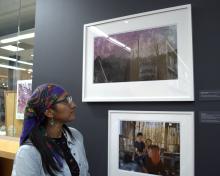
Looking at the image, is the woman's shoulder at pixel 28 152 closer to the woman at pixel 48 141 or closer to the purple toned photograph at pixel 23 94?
the woman at pixel 48 141

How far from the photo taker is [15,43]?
2.96m

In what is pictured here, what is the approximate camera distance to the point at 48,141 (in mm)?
1481

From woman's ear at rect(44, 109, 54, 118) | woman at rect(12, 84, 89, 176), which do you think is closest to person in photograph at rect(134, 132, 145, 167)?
woman at rect(12, 84, 89, 176)

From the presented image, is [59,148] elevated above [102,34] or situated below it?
below

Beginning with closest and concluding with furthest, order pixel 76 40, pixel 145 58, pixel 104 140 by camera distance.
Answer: pixel 145 58, pixel 104 140, pixel 76 40

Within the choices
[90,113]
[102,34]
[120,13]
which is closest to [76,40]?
[102,34]

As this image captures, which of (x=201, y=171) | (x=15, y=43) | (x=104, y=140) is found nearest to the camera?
(x=201, y=171)

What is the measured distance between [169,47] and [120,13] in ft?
1.55

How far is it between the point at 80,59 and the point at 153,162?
0.93 m

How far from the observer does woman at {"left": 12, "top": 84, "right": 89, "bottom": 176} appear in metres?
1.38

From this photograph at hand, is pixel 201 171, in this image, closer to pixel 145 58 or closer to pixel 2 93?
pixel 145 58

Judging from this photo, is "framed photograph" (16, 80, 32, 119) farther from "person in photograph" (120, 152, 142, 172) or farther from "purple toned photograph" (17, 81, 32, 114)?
"person in photograph" (120, 152, 142, 172)

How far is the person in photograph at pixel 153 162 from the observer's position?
64.2 inches

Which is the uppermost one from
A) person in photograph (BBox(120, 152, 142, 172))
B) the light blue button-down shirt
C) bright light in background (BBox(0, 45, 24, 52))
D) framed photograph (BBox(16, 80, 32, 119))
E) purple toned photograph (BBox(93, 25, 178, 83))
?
bright light in background (BBox(0, 45, 24, 52))
